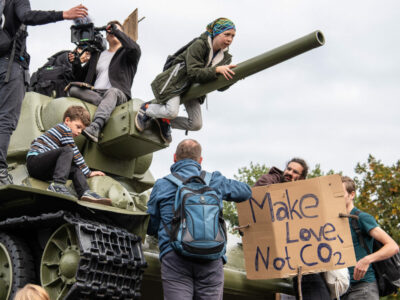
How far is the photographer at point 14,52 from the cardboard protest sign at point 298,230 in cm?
253

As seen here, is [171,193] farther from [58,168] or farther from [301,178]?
[301,178]

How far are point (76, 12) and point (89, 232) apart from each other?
240 centimetres

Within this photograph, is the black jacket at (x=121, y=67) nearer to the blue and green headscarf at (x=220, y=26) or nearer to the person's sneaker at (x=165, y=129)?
the person's sneaker at (x=165, y=129)

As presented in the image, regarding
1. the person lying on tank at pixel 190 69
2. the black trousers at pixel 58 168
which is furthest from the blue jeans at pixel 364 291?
the black trousers at pixel 58 168

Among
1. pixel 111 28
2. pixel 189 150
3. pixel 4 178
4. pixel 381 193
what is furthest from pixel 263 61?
pixel 381 193

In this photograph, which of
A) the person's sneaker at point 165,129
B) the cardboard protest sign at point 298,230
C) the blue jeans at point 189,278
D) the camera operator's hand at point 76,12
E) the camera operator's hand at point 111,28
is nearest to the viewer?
the blue jeans at point 189,278

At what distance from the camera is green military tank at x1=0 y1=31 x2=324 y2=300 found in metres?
5.26

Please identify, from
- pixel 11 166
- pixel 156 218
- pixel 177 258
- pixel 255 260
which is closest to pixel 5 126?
pixel 11 166

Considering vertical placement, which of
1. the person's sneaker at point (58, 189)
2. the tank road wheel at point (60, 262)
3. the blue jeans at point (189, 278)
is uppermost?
the person's sneaker at point (58, 189)

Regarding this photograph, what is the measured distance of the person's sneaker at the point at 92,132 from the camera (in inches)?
278

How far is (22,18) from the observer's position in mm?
6414

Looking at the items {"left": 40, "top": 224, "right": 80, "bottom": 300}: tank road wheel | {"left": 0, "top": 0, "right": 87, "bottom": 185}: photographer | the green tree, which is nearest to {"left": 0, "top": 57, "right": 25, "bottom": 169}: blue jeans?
{"left": 0, "top": 0, "right": 87, "bottom": 185}: photographer

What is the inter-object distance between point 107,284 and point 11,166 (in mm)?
2341

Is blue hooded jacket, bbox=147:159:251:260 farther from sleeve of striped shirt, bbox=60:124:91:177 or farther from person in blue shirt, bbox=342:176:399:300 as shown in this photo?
person in blue shirt, bbox=342:176:399:300
